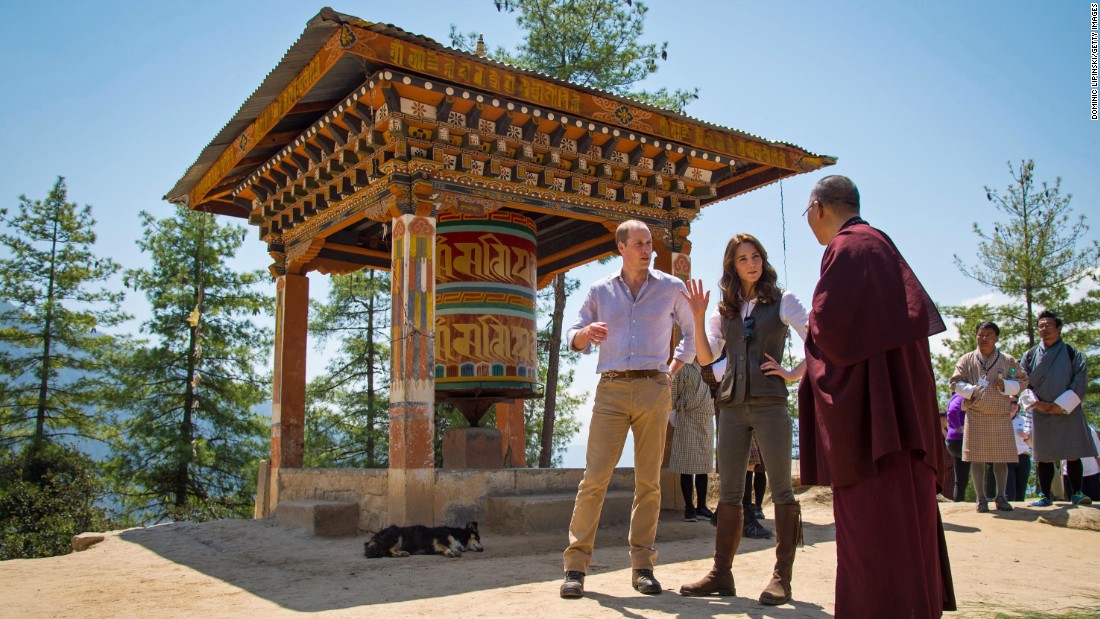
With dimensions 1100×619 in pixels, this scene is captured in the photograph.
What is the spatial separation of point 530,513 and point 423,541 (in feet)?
3.26

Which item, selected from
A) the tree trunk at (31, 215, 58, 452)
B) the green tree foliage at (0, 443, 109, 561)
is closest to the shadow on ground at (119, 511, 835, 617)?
the green tree foliage at (0, 443, 109, 561)

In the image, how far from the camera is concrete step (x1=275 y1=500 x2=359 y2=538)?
7.54 m

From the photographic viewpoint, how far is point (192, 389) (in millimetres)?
23578

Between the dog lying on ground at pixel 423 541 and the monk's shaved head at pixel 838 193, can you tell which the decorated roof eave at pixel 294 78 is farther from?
the monk's shaved head at pixel 838 193

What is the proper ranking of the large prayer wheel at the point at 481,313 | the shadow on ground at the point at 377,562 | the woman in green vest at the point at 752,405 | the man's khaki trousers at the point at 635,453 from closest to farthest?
1. the woman in green vest at the point at 752,405
2. the man's khaki trousers at the point at 635,453
3. the shadow on ground at the point at 377,562
4. the large prayer wheel at the point at 481,313

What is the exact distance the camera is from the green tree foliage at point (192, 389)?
22547mm

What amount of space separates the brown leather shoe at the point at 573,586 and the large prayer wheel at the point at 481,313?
4711 millimetres

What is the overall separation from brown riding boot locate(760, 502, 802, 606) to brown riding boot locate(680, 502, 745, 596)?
20 cm

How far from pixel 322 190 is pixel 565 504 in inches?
173

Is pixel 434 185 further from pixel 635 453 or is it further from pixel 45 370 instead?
pixel 45 370

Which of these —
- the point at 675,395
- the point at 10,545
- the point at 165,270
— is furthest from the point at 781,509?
the point at 165,270

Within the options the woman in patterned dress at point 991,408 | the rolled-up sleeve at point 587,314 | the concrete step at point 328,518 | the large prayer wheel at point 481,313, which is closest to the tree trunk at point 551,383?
the large prayer wheel at point 481,313

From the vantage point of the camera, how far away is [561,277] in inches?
775

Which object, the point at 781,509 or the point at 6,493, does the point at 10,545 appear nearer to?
the point at 6,493
